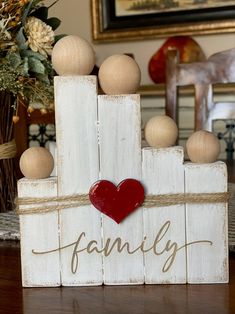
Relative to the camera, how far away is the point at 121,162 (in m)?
0.62

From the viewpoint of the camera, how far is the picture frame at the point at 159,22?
2.39 meters

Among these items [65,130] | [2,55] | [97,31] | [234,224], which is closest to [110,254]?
[65,130]

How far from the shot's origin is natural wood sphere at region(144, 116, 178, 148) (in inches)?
24.0

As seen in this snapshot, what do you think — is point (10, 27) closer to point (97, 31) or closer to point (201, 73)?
point (201, 73)

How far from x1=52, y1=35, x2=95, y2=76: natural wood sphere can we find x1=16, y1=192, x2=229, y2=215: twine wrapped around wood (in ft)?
0.48

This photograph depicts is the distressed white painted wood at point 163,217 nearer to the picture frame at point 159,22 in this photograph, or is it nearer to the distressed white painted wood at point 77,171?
the distressed white painted wood at point 77,171

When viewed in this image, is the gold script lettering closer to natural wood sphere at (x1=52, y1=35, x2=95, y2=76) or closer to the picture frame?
natural wood sphere at (x1=52, y1=35, x2=95, y2=76)

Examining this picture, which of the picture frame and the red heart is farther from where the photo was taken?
the picture frame

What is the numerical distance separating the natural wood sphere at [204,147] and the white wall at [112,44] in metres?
1.90

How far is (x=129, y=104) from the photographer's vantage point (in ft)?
2.02

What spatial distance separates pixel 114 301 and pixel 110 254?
8 centimetres

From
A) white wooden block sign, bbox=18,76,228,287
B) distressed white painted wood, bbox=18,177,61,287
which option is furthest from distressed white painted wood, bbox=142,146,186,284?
distressed white painted wood, bbox=18,177,61,287

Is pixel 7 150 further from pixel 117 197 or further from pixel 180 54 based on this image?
pixel 180 54

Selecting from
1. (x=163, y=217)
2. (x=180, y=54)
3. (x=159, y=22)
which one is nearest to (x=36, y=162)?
(x=163, y=217)
